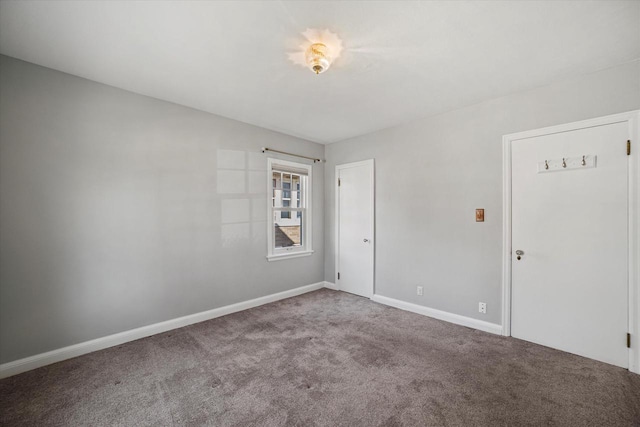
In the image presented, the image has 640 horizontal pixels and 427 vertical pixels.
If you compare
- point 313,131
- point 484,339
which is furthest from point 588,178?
point 313,131

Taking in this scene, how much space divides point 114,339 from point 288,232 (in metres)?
2.60

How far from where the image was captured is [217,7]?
1743mm

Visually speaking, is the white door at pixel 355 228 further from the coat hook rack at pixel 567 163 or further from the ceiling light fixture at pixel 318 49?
the ceiling light fixture at pixel 318 49

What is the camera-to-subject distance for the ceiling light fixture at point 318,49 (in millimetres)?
2004

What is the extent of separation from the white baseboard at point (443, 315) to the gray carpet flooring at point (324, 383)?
0.15 meters

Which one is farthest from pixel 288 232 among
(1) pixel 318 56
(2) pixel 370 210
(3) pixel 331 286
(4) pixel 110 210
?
(1) pixel 318 56

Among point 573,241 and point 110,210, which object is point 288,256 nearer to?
point 110,210

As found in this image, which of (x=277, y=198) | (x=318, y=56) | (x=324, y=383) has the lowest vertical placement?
(x=324, y=383)

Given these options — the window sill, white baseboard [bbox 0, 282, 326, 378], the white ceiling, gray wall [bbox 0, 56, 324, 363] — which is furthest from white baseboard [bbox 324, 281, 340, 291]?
the white ceiling

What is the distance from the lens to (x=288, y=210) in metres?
4.51

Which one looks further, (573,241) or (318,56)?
(573,241)

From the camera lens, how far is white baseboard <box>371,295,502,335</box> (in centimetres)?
308

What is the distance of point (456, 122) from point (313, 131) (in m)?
2.03

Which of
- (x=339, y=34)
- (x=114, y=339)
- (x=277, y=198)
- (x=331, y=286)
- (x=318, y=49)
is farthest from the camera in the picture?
(x=331, y=286)
